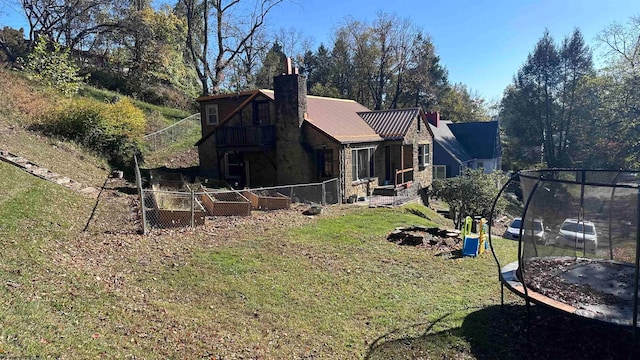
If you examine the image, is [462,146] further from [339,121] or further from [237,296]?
[237,296]

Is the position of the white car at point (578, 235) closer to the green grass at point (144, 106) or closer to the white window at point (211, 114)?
the white window at point (211, 114)

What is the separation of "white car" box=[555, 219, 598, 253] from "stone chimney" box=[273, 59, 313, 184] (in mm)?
12080

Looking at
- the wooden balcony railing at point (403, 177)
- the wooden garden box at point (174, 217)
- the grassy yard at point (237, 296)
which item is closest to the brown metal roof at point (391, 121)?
the wooden balcony railing at point (403, 177)

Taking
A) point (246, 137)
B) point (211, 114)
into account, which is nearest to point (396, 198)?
point (246, 137)

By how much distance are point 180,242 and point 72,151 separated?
32.8ft

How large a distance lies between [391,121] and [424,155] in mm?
3830

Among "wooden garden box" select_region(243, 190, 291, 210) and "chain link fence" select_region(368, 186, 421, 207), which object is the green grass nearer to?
"wooden garden box" select_region(243, 190, 291, 210)

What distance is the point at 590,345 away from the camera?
5684 mm

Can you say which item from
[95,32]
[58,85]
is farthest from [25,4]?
[58,85]

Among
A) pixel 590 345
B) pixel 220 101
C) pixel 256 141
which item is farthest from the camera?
pixel 220 101

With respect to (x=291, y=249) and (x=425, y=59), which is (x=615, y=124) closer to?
(x=425, y=59)

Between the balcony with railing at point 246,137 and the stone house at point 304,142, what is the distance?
0.05 metres

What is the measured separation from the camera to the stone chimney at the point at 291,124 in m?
17.4

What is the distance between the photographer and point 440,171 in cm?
3366
